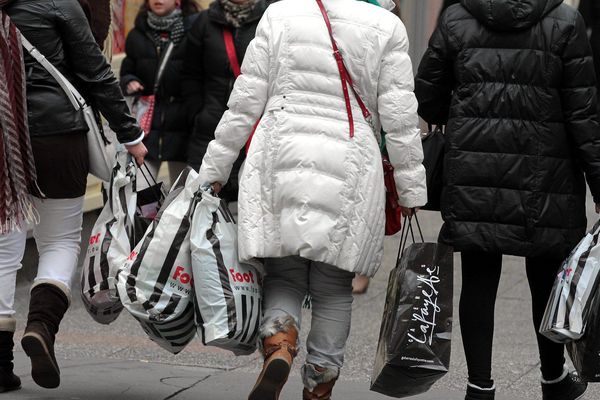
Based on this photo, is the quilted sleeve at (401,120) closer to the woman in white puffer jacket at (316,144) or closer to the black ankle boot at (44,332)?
the woman in white puffer jacket at (316,144)

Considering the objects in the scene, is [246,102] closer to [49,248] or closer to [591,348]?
[49,248]

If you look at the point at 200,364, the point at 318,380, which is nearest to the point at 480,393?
the point at 318,380

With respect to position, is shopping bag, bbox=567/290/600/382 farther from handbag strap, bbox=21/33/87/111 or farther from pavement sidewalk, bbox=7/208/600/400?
handbag strap, bbox=21/33/87/111

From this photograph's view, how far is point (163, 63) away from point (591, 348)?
4045 mm

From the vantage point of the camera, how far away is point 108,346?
22.9 ft

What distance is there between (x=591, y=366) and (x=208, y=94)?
3299mm

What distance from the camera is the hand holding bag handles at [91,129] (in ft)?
17.5

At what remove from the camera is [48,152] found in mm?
5395

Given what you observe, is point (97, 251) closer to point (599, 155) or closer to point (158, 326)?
point (158, 326)

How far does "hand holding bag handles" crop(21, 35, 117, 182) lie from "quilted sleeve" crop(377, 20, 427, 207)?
119 cm

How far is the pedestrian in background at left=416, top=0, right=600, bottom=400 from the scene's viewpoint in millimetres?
5188

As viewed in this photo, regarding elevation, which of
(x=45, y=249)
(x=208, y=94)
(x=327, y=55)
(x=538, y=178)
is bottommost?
(x=208, y=94)

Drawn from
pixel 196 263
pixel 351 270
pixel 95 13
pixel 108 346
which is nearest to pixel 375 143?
pixel 351 270

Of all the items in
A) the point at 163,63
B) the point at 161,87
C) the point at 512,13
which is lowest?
the point at 161,87
